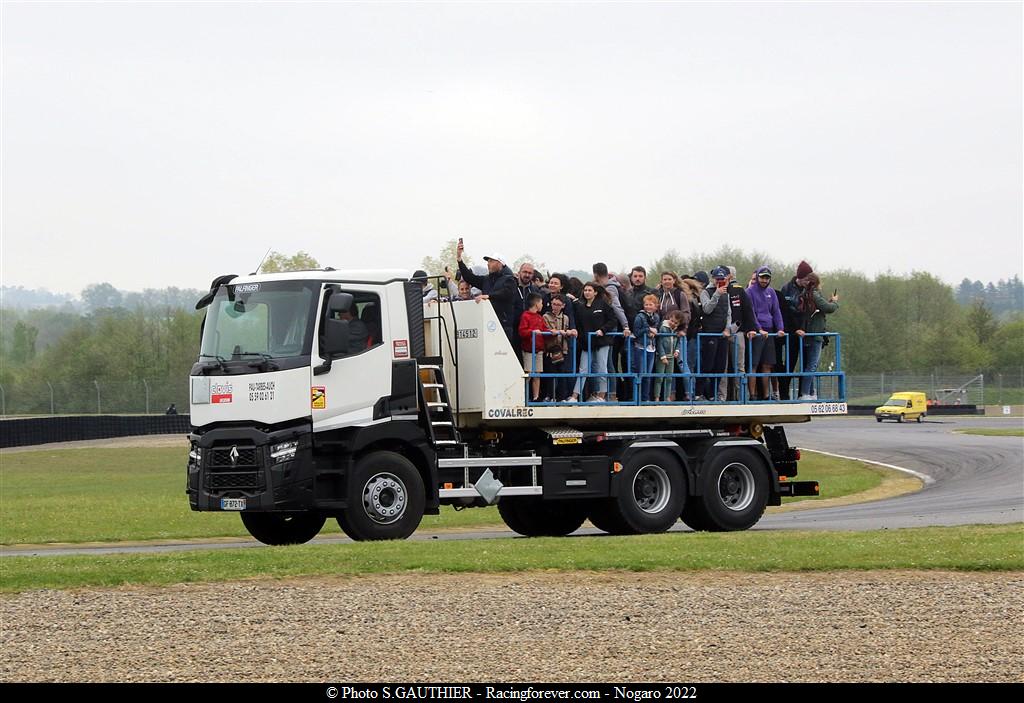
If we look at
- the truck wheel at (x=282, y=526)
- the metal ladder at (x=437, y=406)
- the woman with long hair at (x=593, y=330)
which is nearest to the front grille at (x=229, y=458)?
the truck wheel at (x=282, y=526)

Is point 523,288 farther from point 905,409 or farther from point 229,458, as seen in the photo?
point 905,409

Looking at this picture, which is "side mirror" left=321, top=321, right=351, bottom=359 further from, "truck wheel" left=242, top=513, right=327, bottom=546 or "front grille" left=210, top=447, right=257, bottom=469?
"truck wheel" left=242, top=513, right=327, bottom=546

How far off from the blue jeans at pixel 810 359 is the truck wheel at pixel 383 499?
6.37 m

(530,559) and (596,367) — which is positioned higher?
(596,367)

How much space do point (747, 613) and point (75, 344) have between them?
106 m

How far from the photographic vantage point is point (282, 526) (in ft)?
63.2

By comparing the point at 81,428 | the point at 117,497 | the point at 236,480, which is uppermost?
the point at 236,480

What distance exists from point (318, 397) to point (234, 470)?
134 centimetres

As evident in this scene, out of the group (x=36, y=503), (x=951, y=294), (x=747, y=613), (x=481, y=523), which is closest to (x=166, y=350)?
(x=951, y=294)

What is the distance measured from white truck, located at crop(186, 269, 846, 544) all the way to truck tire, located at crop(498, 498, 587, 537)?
0.27 m

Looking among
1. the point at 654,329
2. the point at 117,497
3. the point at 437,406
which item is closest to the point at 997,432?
the point at 117,497

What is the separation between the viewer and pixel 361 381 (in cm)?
1759

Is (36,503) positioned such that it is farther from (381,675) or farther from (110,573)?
(381,675)

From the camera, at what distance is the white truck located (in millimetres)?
17188
